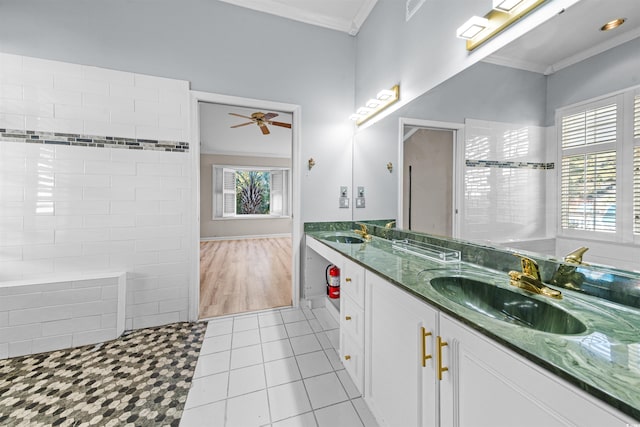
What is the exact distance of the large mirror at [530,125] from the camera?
0.76 metres

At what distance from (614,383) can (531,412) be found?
172mm

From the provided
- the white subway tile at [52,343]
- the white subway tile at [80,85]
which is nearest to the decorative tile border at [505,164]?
the white subway tile at [80,85]

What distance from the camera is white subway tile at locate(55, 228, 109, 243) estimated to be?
1.99 meters

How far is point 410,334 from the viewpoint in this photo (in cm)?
97

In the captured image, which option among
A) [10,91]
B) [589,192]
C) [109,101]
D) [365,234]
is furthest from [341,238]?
[10,91]

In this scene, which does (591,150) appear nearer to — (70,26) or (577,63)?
(577,63)

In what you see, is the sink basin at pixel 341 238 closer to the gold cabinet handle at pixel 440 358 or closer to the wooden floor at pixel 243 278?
the wooden floor at pixel 243 278

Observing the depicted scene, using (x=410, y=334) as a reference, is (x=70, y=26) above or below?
above

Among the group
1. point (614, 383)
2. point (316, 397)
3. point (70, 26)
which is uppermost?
point (70, 26)

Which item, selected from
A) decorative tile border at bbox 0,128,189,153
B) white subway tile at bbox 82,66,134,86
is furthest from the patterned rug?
white subway tile at bbox 82,66,134,86

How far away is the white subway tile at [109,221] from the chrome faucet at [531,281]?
8.61 ft

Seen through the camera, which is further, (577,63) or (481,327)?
(577,63)

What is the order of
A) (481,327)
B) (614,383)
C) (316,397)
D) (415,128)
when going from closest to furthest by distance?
(614,383) → (481,327) → (316,397) → (415,128)

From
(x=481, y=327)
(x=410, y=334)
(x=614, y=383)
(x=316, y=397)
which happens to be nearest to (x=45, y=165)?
(x=316, y=397)
